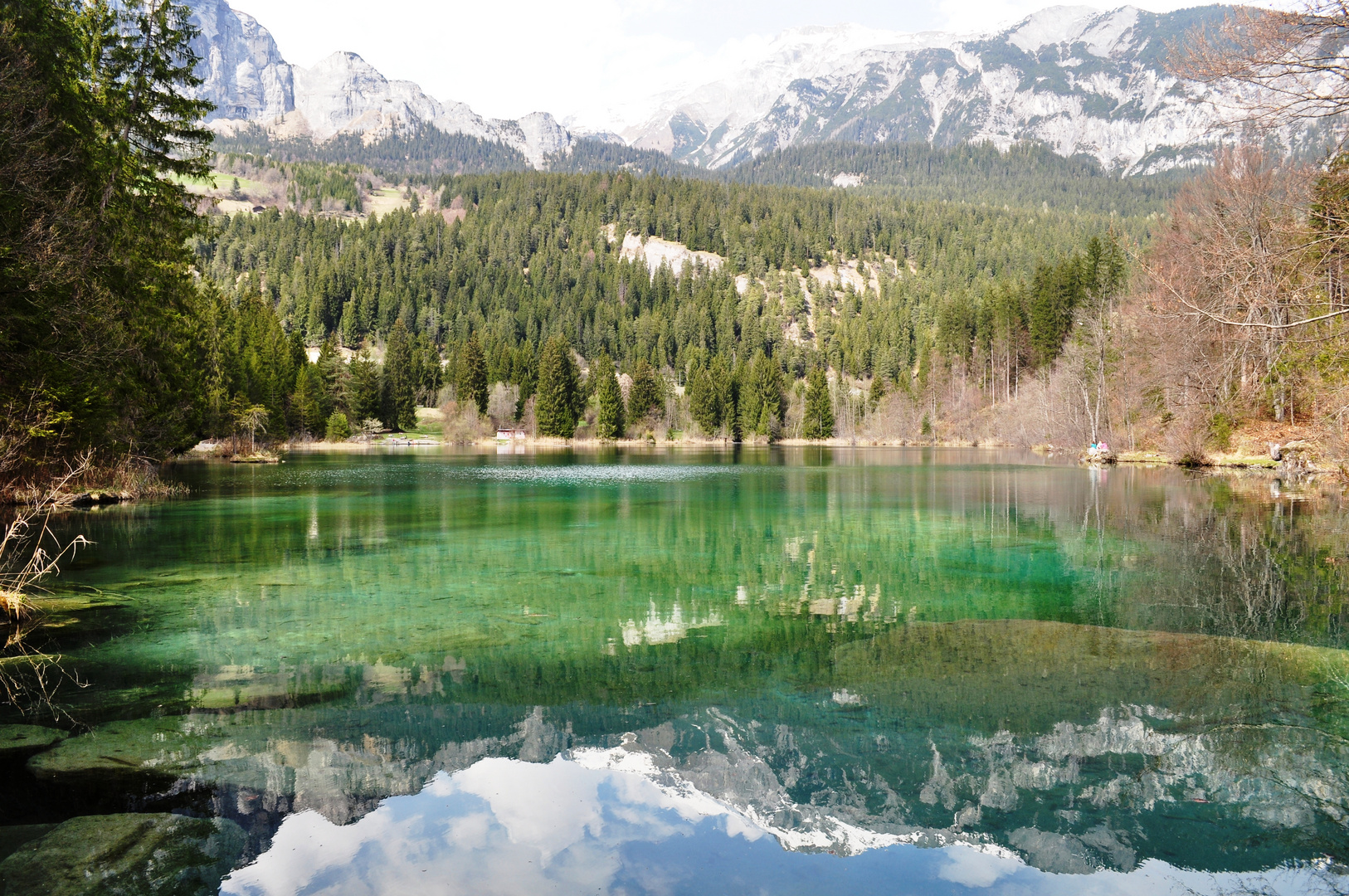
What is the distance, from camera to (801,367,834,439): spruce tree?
106188mm

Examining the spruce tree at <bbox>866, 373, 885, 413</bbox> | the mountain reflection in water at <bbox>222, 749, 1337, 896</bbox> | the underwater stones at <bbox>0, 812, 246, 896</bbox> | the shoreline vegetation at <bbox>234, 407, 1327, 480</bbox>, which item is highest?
the spruce tree at <bbox>866, 373, 885, 413</bbox>

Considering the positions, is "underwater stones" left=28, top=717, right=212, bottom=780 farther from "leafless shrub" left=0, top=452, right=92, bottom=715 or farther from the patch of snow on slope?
the patch of snow on slope

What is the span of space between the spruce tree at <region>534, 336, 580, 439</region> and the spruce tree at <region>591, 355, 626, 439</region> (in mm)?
4273

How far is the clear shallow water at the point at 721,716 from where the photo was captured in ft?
16.4

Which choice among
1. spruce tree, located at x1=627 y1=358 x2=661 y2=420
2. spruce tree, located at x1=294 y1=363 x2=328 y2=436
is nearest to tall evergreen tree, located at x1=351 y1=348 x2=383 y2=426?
spruce tree, located at x1=294 y1=363 x2=328 y2=436

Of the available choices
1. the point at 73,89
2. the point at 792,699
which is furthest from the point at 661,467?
the point at 792,699

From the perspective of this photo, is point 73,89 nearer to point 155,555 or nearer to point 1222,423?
point 155,555

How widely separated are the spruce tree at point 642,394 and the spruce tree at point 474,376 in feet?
67.0

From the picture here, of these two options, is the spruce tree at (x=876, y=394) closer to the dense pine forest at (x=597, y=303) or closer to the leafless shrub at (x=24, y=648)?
the dense pine forest at (x=597, y=303)

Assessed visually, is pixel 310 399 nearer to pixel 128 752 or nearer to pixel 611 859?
pixel 128 752

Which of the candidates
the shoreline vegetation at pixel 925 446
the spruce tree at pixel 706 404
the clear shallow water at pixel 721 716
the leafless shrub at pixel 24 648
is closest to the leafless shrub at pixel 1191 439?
the shoreline vegetation at pixel 925 446

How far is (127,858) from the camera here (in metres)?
4.66

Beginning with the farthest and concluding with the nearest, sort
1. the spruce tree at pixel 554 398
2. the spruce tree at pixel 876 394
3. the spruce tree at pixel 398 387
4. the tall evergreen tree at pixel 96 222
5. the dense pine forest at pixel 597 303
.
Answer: the spruce tree at pixel 876 394, the spruce tree at pixel 554 398, the spruce tree at pixel 398 387, the dense pine forest at pixel 597 303, the tall evergreen tree at pixel 96 222

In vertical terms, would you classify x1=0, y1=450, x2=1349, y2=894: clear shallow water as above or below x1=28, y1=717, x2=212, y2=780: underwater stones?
below
